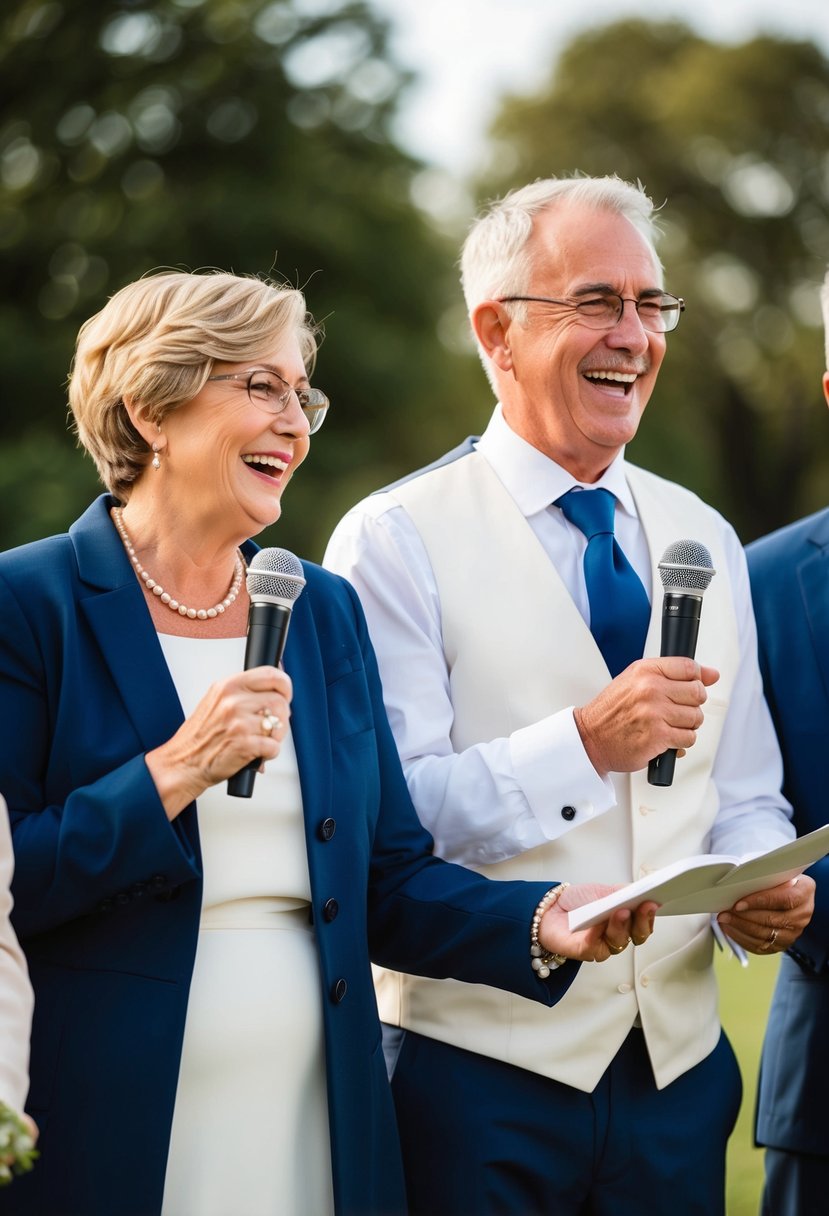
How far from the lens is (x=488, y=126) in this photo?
35.7 m

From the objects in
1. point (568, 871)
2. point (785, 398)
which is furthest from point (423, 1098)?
point (785, 398)

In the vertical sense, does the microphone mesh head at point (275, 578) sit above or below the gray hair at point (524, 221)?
below

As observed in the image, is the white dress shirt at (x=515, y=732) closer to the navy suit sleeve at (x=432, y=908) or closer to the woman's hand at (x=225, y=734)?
the navy suit sleeve at (x=432, y=908)

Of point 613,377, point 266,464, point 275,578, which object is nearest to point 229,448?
point 266,464

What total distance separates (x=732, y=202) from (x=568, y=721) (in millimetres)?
33996

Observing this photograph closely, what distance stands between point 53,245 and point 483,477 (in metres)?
21.0

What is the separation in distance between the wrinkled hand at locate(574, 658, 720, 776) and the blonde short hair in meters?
1.03

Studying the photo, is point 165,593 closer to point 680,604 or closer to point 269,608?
point 269,608

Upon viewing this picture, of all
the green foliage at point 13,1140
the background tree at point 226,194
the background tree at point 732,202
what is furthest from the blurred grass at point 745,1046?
the background tree at point 732,202

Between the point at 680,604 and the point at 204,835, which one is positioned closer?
the point at 204,835

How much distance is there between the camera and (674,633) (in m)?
3.21

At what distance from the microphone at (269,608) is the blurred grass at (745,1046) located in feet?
10.7

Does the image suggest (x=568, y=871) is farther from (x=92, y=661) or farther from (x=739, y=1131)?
(x=739, y=1131)

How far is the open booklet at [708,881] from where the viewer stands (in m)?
2.91
